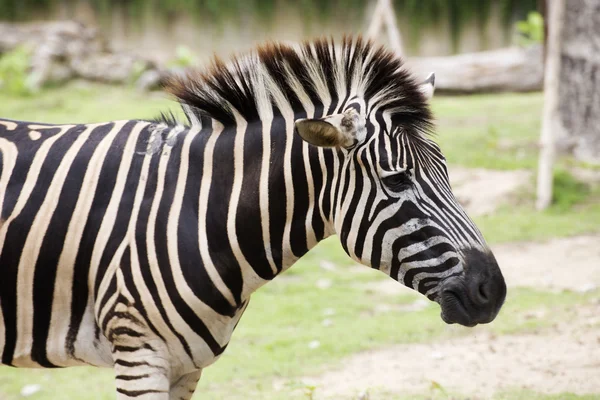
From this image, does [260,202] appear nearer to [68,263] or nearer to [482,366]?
[68,263]

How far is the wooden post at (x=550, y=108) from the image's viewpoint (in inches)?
376

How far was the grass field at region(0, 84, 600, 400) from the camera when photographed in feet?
20.1

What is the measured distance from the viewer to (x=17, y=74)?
17094 mm

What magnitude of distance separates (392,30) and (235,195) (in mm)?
9122

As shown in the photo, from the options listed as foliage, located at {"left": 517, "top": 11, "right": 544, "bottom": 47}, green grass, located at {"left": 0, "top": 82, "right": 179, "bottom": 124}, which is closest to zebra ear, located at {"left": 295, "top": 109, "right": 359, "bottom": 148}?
green grass, located at {"left": 0, "top": 82, "right": 179, "bottom": 124}

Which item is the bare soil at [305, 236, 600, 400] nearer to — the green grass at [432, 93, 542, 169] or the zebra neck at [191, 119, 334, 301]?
the zebra neck at [191, 119, 334, 301]

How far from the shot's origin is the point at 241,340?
705cm

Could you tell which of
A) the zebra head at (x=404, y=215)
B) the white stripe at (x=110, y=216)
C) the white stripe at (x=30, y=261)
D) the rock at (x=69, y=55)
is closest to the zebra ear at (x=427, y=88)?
the zebra head at (x=404, y=215)

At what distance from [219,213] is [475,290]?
116 centimetres

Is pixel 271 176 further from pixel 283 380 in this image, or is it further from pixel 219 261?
pixel 283 380

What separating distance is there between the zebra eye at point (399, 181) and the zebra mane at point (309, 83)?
0.24 meters

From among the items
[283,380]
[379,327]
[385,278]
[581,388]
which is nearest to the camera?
[581,388]

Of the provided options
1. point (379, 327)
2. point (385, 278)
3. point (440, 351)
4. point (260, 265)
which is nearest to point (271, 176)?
point (260, 265)

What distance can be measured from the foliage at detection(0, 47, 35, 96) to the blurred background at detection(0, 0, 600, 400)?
4 centimetres
